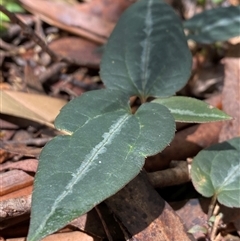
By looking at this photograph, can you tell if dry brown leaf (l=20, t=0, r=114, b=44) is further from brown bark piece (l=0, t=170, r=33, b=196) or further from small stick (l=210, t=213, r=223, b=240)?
small stick (l=210, t=213, r=223, b=240)

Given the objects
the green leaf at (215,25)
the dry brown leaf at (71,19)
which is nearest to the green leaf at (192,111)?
the green leaf at (215,25)

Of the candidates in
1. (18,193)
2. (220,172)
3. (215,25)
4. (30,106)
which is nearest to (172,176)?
(220,172)

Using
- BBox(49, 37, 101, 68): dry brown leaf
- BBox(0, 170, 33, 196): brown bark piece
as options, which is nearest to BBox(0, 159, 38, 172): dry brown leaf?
BBox(0, 170, 33, 196): brown bark piece

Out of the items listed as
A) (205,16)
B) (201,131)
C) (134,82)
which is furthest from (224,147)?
(205,16)

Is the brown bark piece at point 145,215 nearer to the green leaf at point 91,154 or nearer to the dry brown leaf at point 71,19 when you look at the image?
the green leaf at point 91,154

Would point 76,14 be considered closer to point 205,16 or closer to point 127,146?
point 205,16
